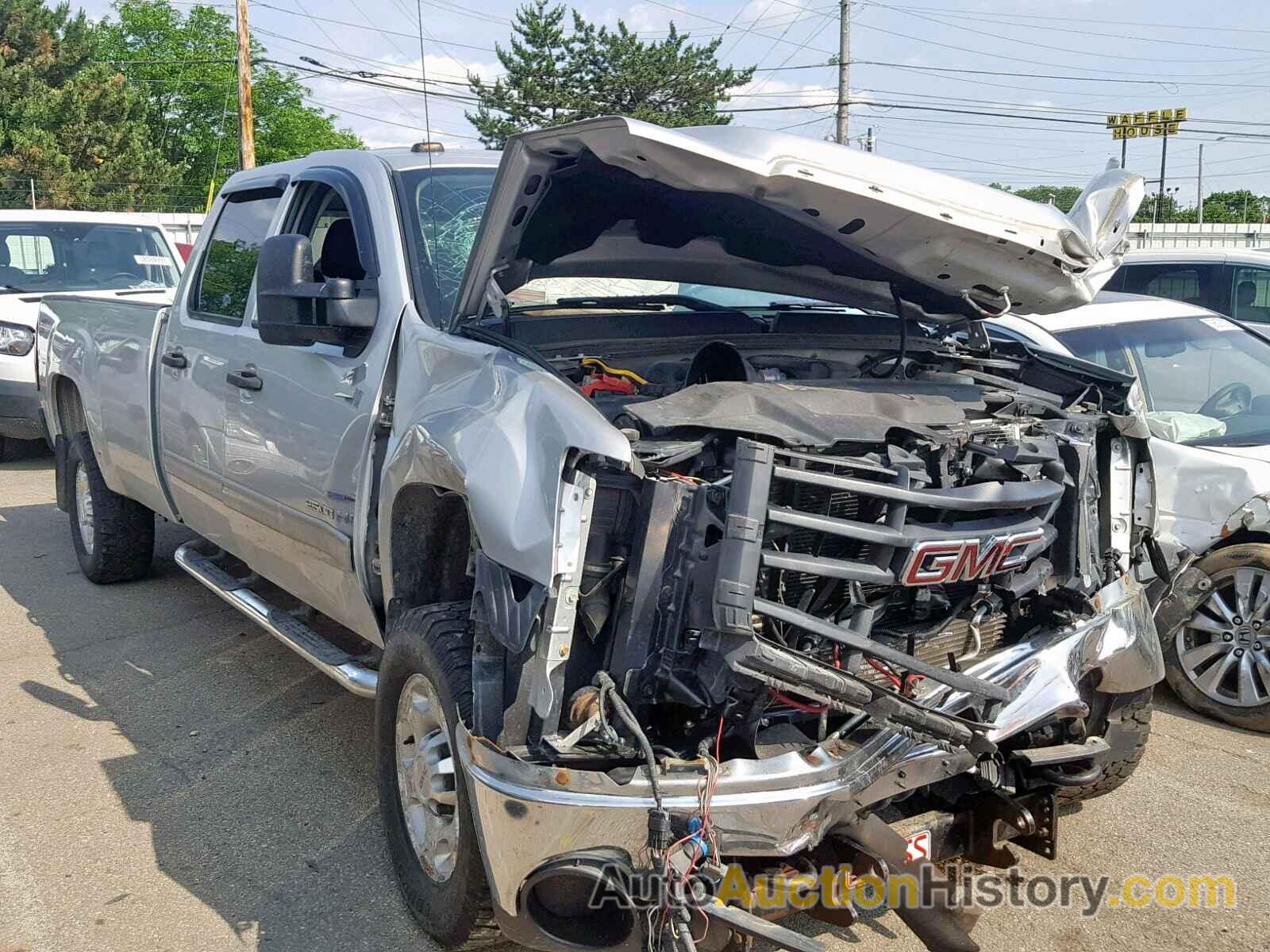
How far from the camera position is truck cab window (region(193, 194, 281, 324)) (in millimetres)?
5004

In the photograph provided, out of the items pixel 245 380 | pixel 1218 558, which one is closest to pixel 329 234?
pixel 245 380

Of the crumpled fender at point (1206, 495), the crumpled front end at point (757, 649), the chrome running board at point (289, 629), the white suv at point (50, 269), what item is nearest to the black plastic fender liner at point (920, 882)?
the crumpled front end at point (757, 649)

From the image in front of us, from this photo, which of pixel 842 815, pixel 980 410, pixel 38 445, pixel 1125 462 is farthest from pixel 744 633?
pixel 38 445

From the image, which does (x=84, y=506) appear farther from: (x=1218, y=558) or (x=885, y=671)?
(x=1218, y=558)

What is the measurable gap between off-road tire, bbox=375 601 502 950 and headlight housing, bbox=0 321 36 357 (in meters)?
8.46

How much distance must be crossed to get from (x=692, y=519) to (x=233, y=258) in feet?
11.1

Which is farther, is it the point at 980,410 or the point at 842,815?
the point at 980,410

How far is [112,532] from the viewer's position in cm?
665

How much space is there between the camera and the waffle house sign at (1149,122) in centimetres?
5569

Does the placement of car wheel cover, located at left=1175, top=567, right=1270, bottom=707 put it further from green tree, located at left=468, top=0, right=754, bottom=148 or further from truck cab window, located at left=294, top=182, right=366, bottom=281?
green tree, located at left=468, top=0, right=754, bottom=148

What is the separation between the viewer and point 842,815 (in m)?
2.75

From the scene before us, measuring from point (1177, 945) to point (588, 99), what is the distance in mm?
32956

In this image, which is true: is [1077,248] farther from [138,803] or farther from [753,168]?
[138,803]

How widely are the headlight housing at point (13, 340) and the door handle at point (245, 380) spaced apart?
686 cm
